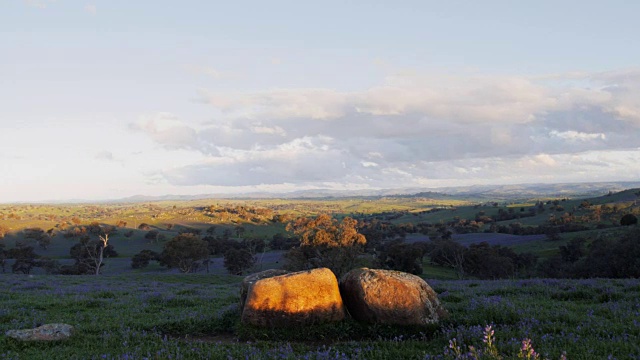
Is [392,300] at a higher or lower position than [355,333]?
higher

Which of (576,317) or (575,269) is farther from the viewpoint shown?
(575,269)

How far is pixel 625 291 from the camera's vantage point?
14.3 meters

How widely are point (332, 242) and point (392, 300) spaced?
32.3m

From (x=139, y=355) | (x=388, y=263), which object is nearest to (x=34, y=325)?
(x=139, y=355)

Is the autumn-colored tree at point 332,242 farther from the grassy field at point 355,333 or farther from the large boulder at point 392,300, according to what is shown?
the large boulder at point 392,300

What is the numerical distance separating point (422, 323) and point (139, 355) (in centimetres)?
703

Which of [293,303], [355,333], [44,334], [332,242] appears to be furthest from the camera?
[332,242]

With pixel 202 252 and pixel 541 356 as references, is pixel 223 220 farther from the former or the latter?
pixel 541 356

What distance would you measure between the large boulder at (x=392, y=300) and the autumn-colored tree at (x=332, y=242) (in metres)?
31.2

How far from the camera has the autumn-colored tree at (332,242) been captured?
4338cm

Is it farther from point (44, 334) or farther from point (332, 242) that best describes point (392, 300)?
point (332, 242)

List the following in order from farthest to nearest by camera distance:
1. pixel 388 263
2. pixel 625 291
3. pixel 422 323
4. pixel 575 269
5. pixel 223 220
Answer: pixel 223 220 < pixel 388 263 < pixel 575 269 < pixel 625 291 < pixel 422 323

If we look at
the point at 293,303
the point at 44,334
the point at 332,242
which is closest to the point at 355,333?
the point at 293,303

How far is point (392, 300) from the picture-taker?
1113cm
